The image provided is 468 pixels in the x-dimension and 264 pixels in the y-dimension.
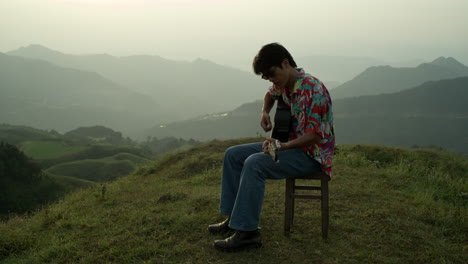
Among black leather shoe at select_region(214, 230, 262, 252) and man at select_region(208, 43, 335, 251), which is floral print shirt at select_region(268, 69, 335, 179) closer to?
man at select_region(208, 43, 335, 251)

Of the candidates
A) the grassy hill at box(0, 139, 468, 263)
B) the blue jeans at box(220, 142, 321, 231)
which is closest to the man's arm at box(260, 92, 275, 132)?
the blue jeans at box(220, 142, 321, 231)

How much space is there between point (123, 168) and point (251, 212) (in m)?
60.3

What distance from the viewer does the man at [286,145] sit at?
3.40 meters

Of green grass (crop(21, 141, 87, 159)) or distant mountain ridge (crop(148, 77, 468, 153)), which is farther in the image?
distant mountain ridge (crop(148, 77, 468, 153))

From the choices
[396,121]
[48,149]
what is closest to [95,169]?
[48,149]

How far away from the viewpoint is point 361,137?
128m

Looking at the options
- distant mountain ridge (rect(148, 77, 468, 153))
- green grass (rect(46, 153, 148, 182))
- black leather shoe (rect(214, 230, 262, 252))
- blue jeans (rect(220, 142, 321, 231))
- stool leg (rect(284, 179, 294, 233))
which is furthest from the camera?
distant mountain ridge (rect(148, 77, 468, 153))

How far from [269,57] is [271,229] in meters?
2.16

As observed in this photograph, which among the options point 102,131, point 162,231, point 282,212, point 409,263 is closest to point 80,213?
point 162,231

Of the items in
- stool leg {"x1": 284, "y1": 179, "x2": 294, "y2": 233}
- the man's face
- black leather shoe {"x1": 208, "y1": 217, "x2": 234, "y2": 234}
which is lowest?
black leather shoe {"x1": 208, "y1": 217, "x2": 234, "y2": 234}

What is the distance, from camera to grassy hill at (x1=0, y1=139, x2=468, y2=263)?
3.78 meters

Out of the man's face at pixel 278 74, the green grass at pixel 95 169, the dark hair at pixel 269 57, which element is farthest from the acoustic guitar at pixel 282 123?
the green grass at pixel 95 169

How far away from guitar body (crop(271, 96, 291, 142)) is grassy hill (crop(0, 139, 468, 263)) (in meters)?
1.22

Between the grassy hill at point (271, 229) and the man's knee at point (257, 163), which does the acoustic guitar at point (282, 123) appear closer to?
the man's knee at point (257, 163)
